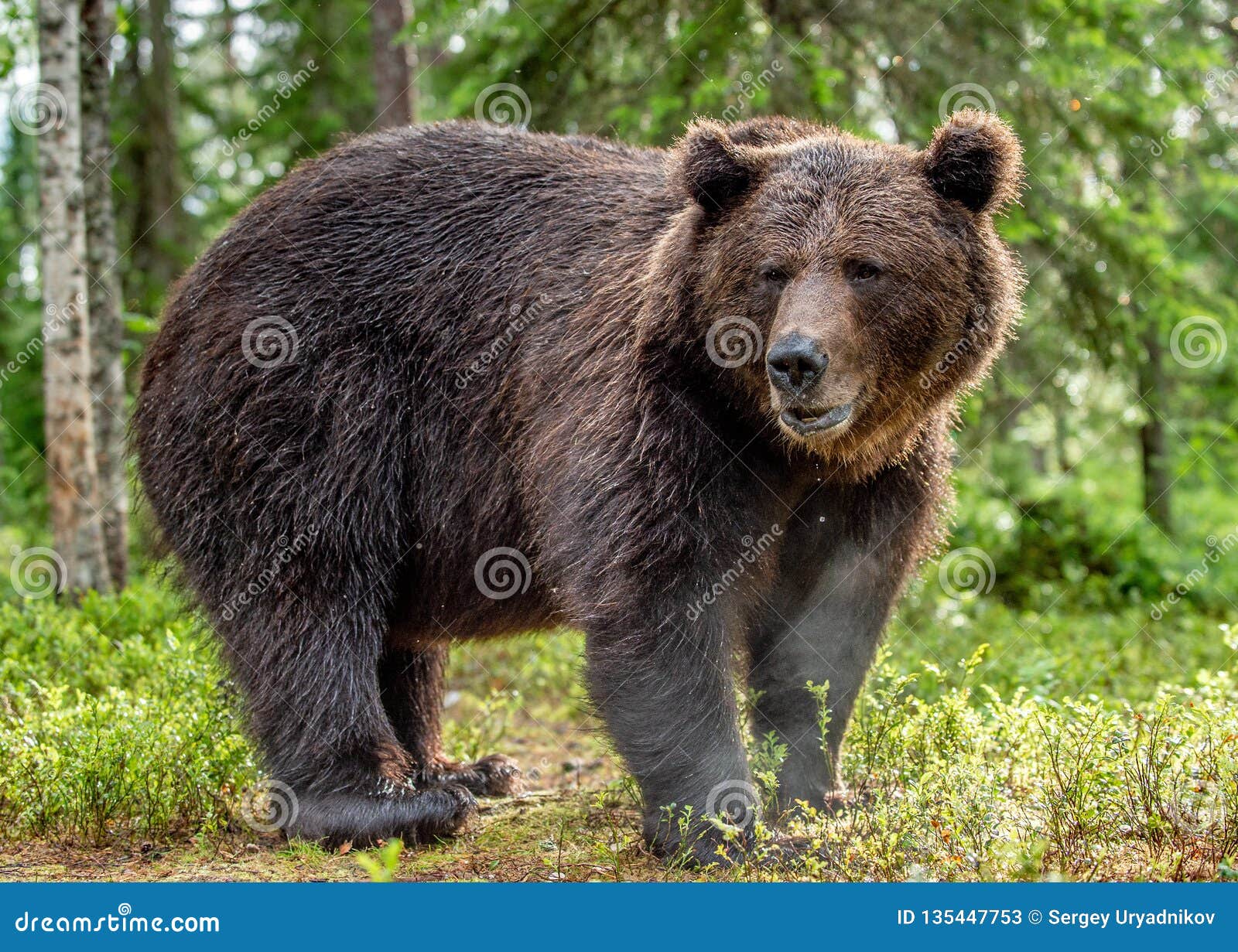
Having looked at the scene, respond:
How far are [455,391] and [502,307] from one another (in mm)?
452

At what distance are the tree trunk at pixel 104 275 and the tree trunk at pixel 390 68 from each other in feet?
10.7

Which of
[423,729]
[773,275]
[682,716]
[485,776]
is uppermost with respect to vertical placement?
[773,275]

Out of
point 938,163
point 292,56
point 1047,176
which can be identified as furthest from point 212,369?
point 292,56

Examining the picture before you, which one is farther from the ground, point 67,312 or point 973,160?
point 973,160

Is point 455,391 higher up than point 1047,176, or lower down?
lower down

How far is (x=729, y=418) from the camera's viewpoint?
5043 millimetres

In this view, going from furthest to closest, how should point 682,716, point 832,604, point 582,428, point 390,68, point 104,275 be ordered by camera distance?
1. point 390,68
2. point 104,275
3. point 832,604
4. point 582,428
5. point 682,716

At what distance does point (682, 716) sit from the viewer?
4891 mm

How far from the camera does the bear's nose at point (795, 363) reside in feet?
14.6

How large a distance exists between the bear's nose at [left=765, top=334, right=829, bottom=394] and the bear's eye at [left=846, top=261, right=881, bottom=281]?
44 cm

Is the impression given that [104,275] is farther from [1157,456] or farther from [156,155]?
[1157,456]

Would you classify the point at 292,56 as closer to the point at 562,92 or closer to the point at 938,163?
the point at 562,92

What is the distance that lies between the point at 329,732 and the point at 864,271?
3.07 metres

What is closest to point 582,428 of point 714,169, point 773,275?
point 773,275
